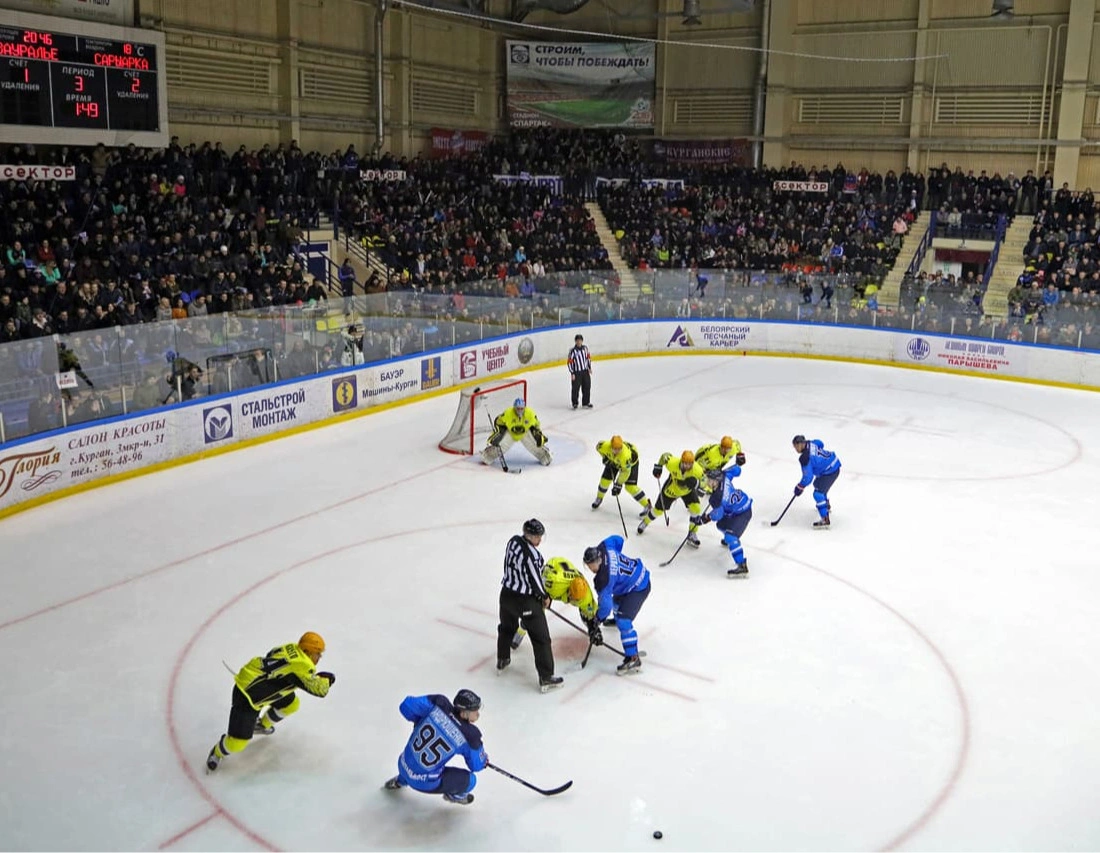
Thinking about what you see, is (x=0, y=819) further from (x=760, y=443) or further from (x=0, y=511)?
(x=760, y=443)

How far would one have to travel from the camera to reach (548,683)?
24.6ft

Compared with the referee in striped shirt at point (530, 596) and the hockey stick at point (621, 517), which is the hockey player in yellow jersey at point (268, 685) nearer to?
the referee in striped shirt at point (530, 596)

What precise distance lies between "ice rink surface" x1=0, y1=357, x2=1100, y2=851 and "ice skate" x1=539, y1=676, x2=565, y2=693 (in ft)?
0.38

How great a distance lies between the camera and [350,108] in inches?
1105

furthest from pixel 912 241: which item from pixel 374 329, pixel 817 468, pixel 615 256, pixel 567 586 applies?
pixel 567 586

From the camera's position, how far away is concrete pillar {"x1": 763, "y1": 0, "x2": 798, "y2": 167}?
30.4 metres

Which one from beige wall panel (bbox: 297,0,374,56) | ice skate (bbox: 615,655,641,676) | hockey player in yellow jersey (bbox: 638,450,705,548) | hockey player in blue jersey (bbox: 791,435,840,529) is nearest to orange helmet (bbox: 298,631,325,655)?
ice skate (bbox: 615,655,641,676)

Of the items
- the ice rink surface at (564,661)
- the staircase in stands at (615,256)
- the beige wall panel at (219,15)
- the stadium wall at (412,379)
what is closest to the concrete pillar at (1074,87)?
the stadium wall at (412,379)

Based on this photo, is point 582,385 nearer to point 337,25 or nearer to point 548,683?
point 548,683

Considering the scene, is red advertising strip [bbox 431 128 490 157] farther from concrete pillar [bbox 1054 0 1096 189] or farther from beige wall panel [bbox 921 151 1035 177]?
concrete pillar [bbox 1054 0 1096 189]

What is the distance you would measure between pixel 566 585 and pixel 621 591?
45 centimetres

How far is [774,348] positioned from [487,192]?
8765mm

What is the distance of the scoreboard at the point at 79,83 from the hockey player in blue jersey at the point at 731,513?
527 inches

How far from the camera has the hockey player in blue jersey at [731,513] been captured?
9664mm
